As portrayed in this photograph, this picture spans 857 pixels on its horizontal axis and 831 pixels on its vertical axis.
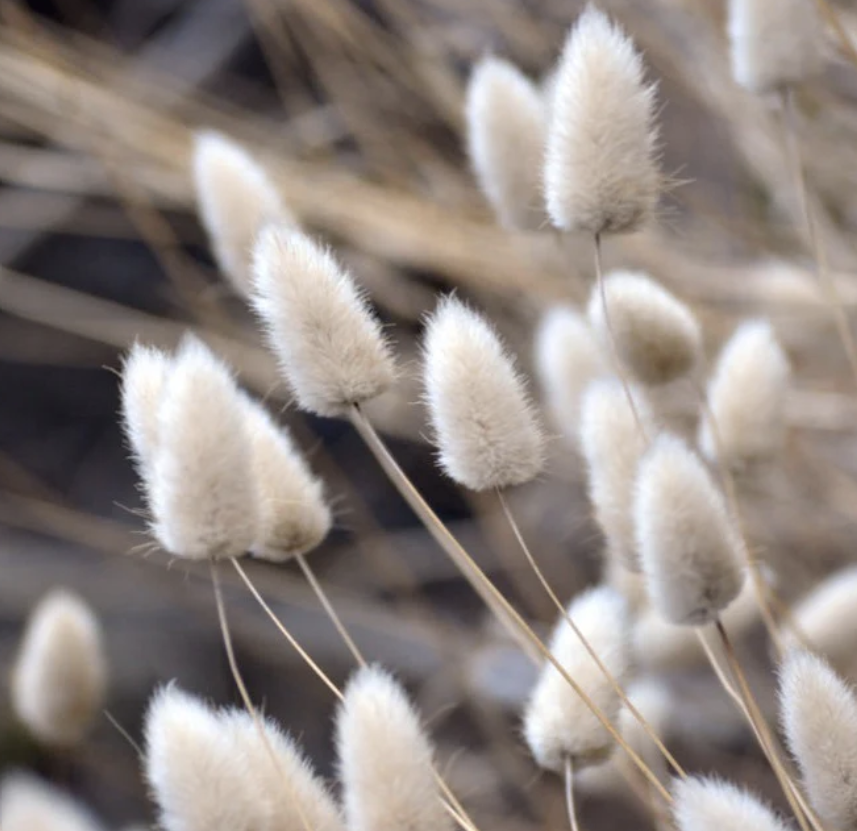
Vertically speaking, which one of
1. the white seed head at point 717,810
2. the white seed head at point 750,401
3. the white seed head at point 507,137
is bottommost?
the white seed head at point 717,810

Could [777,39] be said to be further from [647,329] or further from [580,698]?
[580,698]

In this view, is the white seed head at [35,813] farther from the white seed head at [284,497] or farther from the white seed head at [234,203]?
the white seed head at [234,203]

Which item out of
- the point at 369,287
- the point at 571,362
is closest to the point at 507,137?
the point at 571,362

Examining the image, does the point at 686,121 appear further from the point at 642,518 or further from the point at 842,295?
the point at 642,518

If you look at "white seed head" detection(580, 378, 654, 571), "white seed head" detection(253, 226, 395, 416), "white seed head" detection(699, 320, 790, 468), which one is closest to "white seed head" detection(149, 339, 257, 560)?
"white seed head" detection(253, 226, 395, 416)

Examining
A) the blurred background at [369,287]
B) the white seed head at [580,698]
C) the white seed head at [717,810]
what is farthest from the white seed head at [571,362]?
the white seed head at [717,810]

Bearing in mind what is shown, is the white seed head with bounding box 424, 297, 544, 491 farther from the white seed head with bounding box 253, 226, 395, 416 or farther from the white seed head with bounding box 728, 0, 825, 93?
the white seed head with bounding box 728, 0, 825, 93

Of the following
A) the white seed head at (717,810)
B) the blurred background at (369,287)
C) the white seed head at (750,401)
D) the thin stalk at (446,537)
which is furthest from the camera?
the blurred background at (369,287)

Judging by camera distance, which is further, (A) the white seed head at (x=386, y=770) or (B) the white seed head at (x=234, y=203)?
(B) the white seed head at (x=234, y=203)
